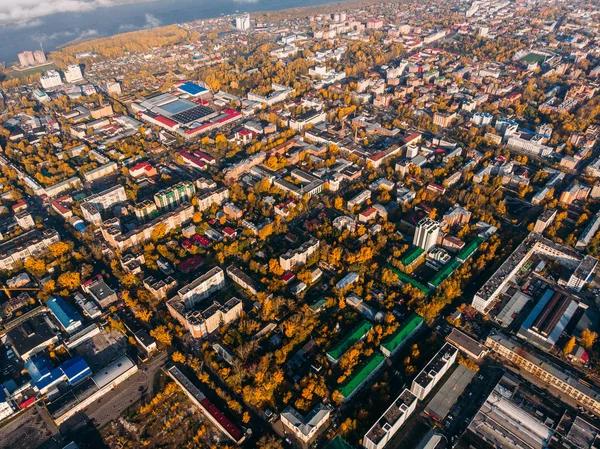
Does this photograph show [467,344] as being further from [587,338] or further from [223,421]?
[223,421]

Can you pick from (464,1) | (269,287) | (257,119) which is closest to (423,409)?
(269,287)

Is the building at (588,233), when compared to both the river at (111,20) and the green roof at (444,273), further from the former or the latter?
the river at (111,20)

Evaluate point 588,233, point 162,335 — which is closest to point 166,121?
point 162,335

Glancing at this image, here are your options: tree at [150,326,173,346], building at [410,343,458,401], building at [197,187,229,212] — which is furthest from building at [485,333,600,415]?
building at [197,187,229,212]

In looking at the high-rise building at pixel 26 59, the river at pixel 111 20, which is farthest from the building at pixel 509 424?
the river at pixel 111 20

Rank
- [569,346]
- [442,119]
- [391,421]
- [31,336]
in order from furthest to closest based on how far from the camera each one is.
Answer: [442,119], [31,336], [569,346], [391,421]
